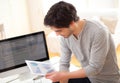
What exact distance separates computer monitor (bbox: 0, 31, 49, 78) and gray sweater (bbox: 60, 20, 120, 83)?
0.21 metres

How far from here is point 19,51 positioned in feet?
5.50

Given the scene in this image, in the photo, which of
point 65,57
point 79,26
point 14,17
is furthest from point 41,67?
point 14,17

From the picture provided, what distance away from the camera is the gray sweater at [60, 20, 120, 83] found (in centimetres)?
137

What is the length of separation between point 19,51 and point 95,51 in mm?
612

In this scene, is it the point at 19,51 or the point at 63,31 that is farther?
the point at 19,51

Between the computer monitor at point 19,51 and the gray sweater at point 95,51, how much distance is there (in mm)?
211

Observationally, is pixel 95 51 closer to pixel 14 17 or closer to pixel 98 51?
pixel 98 51

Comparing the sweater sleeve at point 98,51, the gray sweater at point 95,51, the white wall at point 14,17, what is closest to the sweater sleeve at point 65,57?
the gray sweater at point 95,51

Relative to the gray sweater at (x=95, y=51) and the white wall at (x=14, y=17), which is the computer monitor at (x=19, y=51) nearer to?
the gray sweater at (x=95, y=51)

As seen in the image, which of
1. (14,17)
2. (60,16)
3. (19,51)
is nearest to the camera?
(60,16)

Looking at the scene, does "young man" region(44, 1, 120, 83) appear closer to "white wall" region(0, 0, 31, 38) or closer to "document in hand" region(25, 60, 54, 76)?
"document in hand" region(25, 60, 54, 76)

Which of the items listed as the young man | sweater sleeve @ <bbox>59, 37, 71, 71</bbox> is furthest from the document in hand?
sweater sleeve @ <bbox>59, 37, 71, 71</bbox>

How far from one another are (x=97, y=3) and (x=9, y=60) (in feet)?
10.9

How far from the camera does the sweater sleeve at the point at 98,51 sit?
4.46 feet
